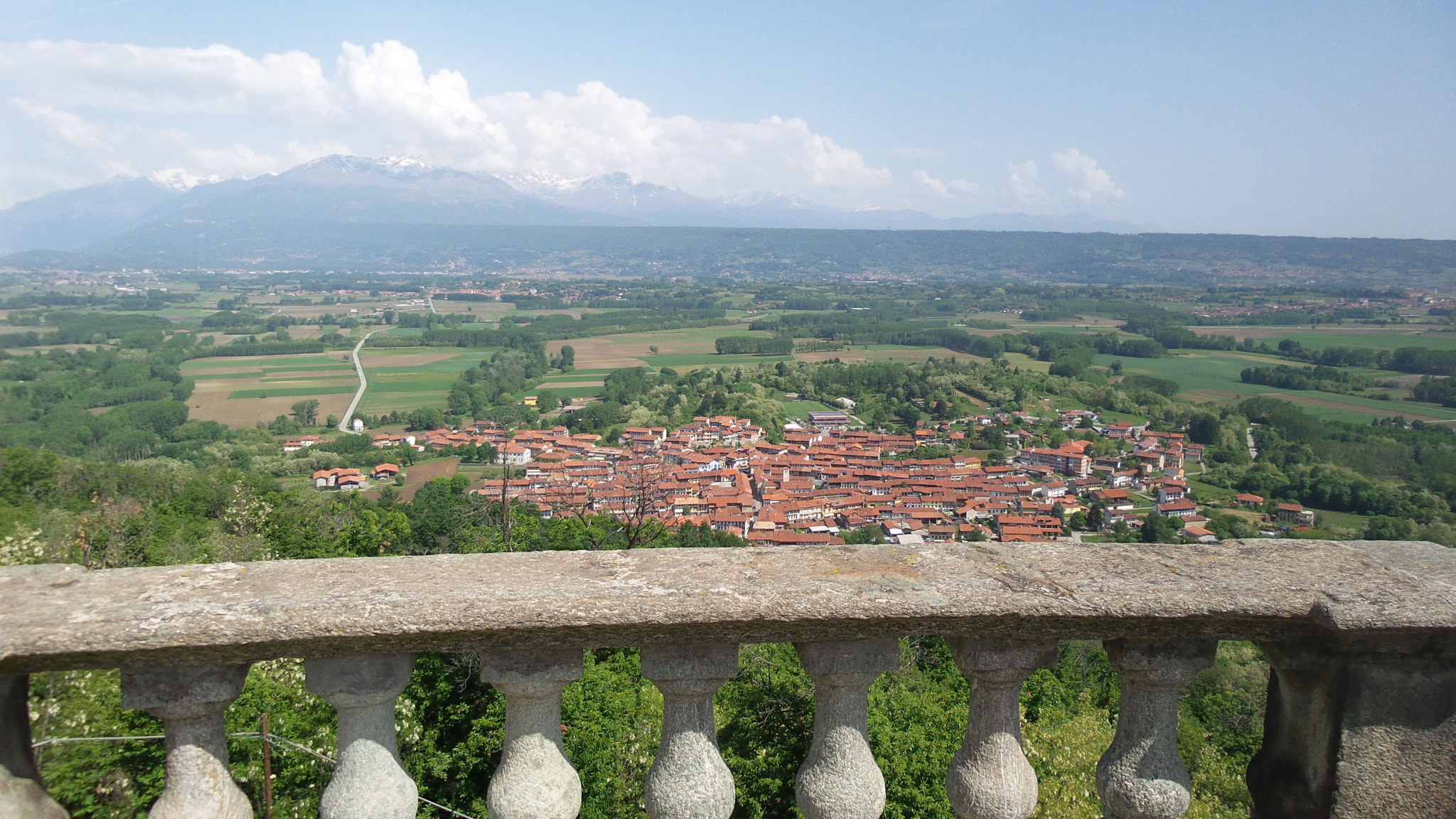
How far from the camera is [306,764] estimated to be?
7562mm

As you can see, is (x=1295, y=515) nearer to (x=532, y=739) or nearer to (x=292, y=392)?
(x=532, y=739)

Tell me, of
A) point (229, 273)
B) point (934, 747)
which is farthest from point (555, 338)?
point (229, 273)

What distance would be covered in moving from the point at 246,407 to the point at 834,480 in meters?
43.1

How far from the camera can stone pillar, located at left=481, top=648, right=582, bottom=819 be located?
1.76 m

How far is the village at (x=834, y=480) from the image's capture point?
3756 cm

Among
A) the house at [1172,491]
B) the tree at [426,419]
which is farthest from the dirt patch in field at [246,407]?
the house at [1172,491]

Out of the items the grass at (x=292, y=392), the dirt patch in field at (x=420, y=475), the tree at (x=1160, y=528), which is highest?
the grass at (x=292, y=392)

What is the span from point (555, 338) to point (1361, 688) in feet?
341

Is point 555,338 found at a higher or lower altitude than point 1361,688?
lower

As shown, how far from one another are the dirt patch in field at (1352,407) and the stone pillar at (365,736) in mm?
73901

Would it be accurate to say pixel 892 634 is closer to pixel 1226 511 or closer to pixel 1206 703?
pixel 1206 703

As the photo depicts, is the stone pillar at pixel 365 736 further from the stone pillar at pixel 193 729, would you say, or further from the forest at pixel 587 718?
the forest at pixel 587 718

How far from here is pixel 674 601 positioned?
5.61 feet

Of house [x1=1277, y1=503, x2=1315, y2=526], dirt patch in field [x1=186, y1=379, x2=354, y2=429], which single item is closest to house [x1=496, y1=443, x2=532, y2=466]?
dirt patch in field [x1=186, y1=379, x2=354, y2=429]
